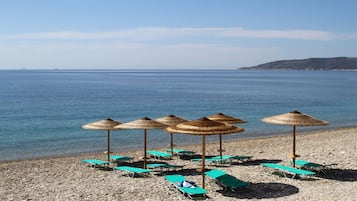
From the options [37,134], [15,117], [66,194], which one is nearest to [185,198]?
[66,194]

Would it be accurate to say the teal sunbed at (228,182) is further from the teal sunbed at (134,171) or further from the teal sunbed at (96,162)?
the teal sunbed at (96,162)

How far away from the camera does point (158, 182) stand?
1262 cm

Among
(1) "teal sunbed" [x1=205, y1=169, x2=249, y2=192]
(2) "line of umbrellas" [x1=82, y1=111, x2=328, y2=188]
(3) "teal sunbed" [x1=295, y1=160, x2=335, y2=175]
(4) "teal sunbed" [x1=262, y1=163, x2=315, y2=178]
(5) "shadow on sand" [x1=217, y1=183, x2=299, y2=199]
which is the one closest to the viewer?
(5) "shadow on sand" [x1=217, y1=183, x2=299, y2=199]

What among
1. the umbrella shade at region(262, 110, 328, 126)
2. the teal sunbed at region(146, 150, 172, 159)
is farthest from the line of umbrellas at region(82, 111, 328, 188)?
the teal sunbed at region(146, 150, 172, 159)

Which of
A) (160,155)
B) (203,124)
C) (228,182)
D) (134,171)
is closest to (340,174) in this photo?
(228,182)

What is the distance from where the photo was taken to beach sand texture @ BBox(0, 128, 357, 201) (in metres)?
11.0

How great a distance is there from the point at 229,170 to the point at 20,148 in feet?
42.2

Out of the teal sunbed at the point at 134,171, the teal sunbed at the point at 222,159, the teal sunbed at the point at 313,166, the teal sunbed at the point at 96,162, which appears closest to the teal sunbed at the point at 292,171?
the teal sunbed at the point at 313,166

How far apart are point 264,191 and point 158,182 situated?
3169 mm

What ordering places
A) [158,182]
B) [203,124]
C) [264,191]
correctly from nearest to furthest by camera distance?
1. [203,124]
2. [264,191]
3. [158,182]

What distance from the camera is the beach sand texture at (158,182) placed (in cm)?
1102

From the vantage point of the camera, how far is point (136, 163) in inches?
655

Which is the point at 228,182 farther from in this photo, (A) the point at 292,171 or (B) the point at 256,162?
(B) the point at 256,162

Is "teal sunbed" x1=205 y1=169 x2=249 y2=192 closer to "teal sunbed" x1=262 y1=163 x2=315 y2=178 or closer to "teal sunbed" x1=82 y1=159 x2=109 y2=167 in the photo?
"teal sunbed" x1=262 y1=163 x2=315 y2=178
